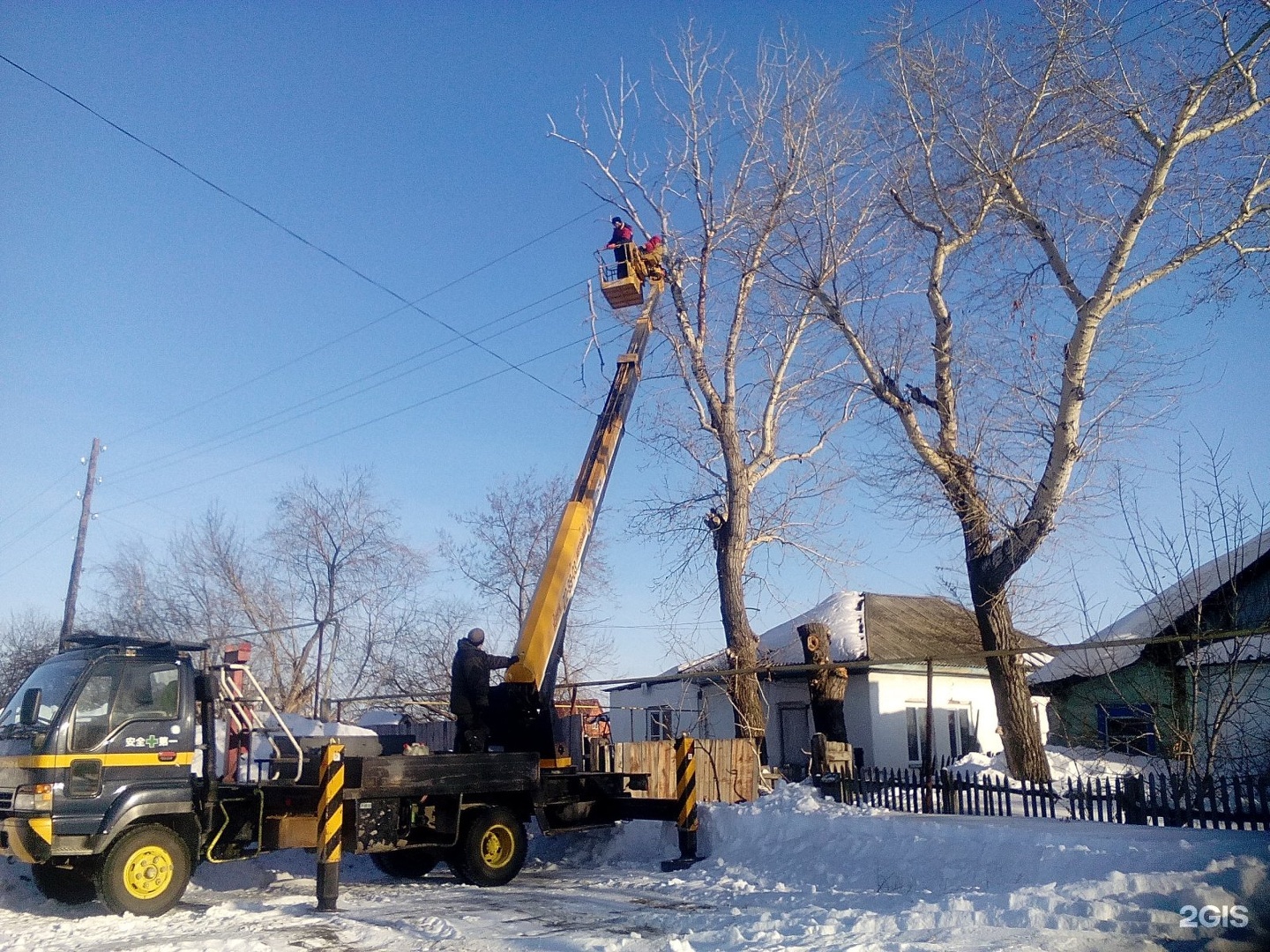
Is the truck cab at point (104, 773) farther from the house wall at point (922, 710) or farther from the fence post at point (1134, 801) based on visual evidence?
the house wall at point (922, 710)

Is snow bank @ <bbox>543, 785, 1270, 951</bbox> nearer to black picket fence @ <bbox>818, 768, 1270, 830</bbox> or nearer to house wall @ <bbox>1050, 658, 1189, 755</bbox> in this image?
black picket fence @ <bbox>818, 768, 1270, 830</bbox>

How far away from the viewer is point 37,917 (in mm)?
9500

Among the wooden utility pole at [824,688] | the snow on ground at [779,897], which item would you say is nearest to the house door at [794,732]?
the wooden utility pole at [824,688]

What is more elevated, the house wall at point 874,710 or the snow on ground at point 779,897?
the house wall at point 874,710

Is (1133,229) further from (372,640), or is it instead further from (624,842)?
(372,640)

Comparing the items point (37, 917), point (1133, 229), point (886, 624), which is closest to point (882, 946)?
point (37, 917)

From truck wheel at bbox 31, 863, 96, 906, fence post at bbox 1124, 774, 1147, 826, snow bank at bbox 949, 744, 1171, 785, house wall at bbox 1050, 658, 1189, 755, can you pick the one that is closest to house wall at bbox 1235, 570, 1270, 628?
house wall at bbox 1050, 658, 1189, 755

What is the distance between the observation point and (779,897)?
9.95 m

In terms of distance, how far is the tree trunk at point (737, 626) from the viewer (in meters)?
17.8

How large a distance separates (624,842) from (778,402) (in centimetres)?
895

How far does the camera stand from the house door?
87.6 feet

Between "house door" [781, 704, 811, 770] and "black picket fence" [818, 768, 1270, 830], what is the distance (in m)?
12.7

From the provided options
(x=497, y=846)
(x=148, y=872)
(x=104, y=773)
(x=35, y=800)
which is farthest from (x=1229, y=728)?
(x=35, y=800)

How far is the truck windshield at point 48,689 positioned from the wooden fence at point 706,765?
7644mm
